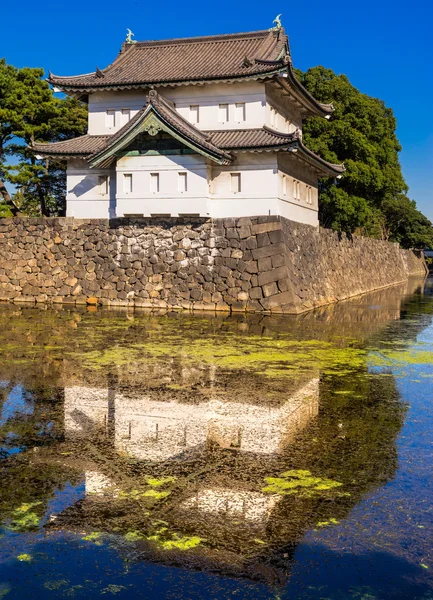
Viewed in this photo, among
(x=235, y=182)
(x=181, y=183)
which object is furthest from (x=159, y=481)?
(x=235, y=182)

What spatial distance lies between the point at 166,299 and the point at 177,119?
6738 millimetres

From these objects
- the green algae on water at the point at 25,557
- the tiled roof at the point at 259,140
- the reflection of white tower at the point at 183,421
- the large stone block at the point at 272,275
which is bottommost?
the green algae on water at the point at 25,557

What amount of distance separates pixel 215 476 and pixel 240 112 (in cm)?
2103

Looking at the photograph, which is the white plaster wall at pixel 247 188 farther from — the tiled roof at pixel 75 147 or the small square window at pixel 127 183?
the tiled roof at pixel 75 147

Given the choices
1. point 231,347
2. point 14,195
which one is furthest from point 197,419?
point 14,195

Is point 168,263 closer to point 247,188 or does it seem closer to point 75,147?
point 247,188

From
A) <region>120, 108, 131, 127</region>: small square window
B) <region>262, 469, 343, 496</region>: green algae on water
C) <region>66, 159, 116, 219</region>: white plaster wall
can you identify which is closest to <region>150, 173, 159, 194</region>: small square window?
<region>66, 159, 116, 219</region>: white plaster wall

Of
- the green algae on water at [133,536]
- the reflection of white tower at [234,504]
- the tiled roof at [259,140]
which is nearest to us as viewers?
the green algae on water at [133,536]

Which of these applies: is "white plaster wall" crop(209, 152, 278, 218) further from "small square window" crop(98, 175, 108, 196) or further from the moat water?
the moat water

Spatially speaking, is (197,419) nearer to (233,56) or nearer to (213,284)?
(213,284)

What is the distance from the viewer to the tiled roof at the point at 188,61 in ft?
80.5

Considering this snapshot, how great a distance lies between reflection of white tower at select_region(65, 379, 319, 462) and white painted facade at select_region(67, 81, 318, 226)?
15101mm

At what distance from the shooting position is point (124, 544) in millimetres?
4426

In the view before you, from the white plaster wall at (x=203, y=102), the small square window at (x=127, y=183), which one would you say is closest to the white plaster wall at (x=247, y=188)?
the white plaster wall at (x=203, y=102)
